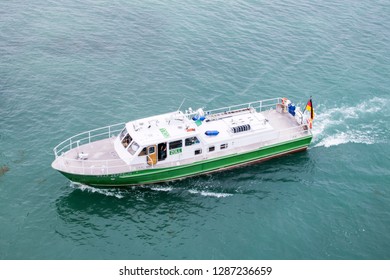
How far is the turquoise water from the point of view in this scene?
147 feet

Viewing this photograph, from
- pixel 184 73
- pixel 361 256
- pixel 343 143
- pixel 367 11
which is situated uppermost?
pixel 367 11

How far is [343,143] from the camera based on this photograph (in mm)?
58188

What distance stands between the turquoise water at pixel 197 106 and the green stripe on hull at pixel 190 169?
41.6 inches

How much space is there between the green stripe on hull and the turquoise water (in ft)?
3.47

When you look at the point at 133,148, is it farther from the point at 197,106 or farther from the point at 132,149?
the point at 197,106

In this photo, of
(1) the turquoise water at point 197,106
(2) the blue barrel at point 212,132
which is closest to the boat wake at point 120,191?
(1) the turquoise water at point 197,106

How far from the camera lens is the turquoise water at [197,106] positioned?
1759 inches

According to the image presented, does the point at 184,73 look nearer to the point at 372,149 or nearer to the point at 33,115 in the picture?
the point at 33,115

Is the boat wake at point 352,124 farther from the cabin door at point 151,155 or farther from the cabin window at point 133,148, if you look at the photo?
the cabin window at point 133,148

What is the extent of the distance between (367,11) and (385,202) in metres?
54.1

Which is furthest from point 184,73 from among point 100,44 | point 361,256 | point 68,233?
point 361,256

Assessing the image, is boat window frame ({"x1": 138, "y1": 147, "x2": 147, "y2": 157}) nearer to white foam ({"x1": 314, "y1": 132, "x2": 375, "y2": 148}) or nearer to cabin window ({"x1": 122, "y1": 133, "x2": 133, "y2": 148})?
cabin window ({"x1": 122, "y1": 133, "x2": 133, "y2": 148})

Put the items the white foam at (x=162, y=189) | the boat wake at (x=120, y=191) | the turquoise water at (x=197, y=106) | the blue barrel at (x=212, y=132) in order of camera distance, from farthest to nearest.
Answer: the blue barrel at (x=212, y=132), the white foam at (x=162, y=189), the boat wake at (x=120, y=191), the turquoise water at (x=197, y=106)

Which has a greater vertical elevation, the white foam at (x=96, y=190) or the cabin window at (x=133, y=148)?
the cabin window at (x=133, y=148)
